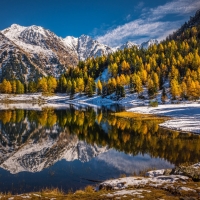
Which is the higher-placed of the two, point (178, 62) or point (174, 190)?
point (178, 62)

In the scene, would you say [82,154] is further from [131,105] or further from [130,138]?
[131,105]

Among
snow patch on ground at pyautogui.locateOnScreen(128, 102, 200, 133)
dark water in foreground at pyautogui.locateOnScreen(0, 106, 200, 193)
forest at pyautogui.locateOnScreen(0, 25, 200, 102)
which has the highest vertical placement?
forest at pyautogui.locateOnScreen(0, 25, 200, 102)

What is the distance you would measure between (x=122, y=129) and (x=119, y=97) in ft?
309

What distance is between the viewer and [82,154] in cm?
3747

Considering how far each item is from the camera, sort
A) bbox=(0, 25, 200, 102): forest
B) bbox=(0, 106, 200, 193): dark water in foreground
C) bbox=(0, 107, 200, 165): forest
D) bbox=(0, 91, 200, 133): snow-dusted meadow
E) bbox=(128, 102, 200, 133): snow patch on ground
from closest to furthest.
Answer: bbox=(0, 106, 200, 193): dark water in foreground
bbox=(0, 107, 200, 165): forest
bbox=(128, 102, 200, 133): snow patch on ground
bbox=(0, 91, 200, 133): snow-dusted meadow
bbox=(0, 25, 200, 102): forest

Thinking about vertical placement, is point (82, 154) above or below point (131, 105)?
below

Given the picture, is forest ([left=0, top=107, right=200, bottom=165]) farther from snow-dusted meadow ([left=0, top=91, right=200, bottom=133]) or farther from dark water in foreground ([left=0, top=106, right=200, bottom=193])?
snow-dusted meadow ([left=0, top=91, right=200, bottom=133])

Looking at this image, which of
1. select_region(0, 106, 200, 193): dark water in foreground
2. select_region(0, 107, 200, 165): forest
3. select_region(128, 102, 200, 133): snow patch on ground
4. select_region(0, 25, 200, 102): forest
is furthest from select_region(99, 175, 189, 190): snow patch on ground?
select_region(0, 25, 200, 102): forest

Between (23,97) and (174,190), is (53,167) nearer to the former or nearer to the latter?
(174,190)

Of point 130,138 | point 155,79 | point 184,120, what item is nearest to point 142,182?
point 130,138

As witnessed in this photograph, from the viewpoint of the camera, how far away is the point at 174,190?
1441 cm

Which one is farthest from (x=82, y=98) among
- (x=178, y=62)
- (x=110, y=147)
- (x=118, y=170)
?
(x=118, y=170)

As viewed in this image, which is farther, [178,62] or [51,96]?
[51,96]

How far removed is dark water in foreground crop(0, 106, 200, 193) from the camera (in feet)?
87.9
